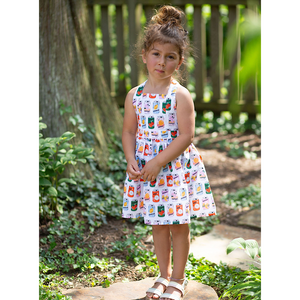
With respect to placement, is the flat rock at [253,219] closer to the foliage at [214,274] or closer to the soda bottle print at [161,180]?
the foliage at [214,274]

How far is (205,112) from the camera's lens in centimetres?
649

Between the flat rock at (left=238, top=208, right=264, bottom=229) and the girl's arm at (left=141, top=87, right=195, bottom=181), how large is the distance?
1548 mm

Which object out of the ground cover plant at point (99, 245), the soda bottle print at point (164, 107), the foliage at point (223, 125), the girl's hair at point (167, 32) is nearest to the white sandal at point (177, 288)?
the ground cover plant at point (99, 245)

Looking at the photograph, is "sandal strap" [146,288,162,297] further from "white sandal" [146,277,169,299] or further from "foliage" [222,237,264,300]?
"foliage" [222,237,264,300]

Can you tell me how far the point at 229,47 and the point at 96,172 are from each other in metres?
3.31

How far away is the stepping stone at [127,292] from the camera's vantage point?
7.30 feet

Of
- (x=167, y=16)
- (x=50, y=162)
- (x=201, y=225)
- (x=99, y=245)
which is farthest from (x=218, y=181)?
(x=167, y=16)

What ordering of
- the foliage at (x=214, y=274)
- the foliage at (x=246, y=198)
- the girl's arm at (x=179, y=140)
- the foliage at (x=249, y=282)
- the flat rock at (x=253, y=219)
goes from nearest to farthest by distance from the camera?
the foliage at (x=249, y=282), the girl's arm at (x=179, y=140), the foliage at (x=214, y=274), the flat rock at (x=253, y=219), the foliage at (x=246, y=198)

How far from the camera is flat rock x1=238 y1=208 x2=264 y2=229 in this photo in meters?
3.35

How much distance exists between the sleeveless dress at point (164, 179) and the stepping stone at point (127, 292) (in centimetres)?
45

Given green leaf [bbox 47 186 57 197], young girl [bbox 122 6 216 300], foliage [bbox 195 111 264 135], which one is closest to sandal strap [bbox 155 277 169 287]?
young girl [bbox 122 6 216 300]
